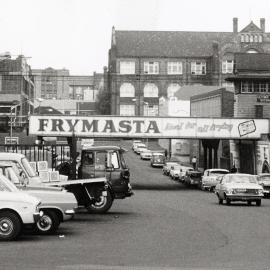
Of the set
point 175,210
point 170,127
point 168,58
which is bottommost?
point 175,210

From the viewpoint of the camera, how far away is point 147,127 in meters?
56.7

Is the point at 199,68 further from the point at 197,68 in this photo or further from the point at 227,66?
the point at 227,66

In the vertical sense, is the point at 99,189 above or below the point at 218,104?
below

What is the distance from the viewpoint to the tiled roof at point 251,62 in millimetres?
69125

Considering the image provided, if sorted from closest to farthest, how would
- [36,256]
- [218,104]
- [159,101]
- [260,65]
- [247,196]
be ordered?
[36,256], [247,196], [260,65], [218,104], [159,101]

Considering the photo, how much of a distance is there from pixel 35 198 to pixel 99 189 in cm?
749

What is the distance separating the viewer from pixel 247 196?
32938mm

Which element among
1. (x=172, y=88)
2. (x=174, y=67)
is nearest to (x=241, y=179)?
(x=172, y=88)

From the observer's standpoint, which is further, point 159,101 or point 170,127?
point 159,101

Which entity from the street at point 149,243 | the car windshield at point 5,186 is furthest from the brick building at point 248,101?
the car windshield at point 5,186

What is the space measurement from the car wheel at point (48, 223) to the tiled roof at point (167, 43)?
101661 mm

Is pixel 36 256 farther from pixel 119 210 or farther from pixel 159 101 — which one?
pixel 159 101

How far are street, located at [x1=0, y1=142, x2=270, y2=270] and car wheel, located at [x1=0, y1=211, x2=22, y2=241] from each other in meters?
0.27

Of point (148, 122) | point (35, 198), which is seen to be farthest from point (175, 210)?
point (148, 122)
